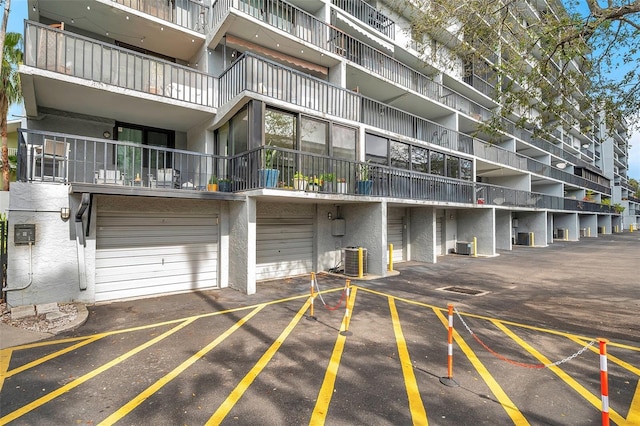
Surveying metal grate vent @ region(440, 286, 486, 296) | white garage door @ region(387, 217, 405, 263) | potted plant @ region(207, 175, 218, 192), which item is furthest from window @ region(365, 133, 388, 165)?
potted plant @ region(207, 175, 218, 192)

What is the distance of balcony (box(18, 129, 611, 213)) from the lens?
7367 millimetres

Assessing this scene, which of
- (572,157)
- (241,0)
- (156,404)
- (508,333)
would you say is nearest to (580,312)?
(508,333)

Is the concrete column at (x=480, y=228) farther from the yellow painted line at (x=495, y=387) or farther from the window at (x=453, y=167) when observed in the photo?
the yellow painted line at (x=495, y=387)

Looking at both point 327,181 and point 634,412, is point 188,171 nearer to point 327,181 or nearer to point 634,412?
point 327,181

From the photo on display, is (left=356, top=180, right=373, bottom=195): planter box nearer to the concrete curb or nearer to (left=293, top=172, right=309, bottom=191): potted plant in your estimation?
(left=293, top=172, right=309, bottom=191): potted plant

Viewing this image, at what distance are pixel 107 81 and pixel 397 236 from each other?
13.8 metres

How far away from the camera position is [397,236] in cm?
1656

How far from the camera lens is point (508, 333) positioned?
601cm

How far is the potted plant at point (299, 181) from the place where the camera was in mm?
9414

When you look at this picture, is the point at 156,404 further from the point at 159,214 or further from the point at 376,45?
the point at 376,45

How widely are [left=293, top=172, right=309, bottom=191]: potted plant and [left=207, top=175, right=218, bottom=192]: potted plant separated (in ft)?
8.40

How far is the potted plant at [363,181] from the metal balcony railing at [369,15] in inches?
330

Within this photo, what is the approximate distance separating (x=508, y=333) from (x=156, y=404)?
20.1 ft

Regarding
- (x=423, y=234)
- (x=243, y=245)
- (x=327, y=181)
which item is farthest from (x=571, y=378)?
(x=423, y=234)
